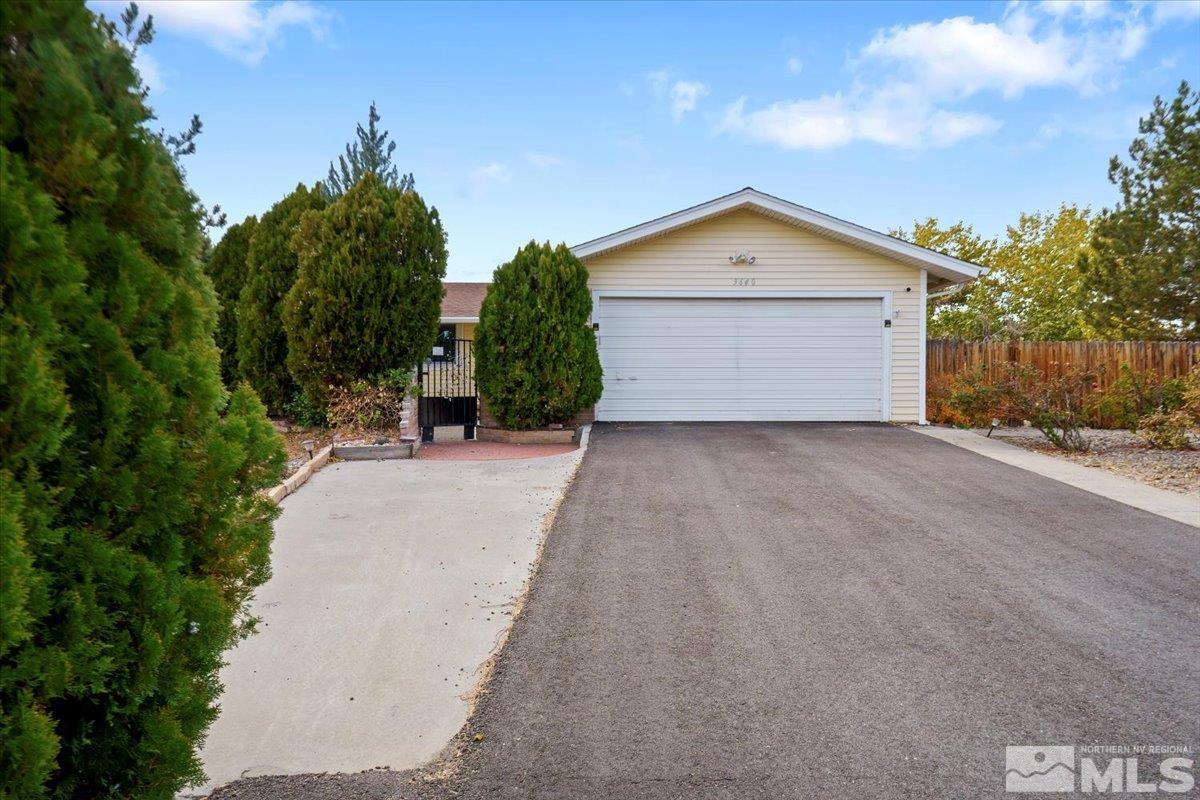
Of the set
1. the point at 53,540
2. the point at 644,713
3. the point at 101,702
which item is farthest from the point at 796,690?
the point at 53,540

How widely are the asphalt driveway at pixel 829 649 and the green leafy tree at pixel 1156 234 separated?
47.6 ft

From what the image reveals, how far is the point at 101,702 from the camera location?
2.07 meters

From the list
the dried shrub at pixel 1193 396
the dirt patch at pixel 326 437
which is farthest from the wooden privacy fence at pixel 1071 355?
the dirt patch at pixel 326 437

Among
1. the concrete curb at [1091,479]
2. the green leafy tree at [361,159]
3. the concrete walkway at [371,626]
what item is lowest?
the concrete walkway at [371,626]

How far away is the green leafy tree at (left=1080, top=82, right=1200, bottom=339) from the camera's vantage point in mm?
18891

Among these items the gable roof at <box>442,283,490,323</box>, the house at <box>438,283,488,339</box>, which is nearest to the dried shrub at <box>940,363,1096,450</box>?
the gable roof at <box>442,283,490,323</box>

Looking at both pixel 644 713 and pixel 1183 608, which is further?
pixel 1183 608

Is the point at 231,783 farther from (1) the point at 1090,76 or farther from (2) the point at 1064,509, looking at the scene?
(1) the point at 1090,76

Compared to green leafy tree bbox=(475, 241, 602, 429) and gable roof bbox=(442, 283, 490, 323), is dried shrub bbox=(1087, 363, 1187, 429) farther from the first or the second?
gable roof bbox=(442, 283, 490, 323)

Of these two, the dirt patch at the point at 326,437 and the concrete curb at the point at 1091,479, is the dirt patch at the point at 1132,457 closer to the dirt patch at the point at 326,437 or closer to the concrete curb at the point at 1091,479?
the concrete curb at the point at 1091,479

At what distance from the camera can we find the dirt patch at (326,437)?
1132 centimetres

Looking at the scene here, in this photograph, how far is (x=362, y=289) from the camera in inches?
470

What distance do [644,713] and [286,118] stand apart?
12.9 metres

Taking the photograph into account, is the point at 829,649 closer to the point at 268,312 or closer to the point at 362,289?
the point at 362,289
